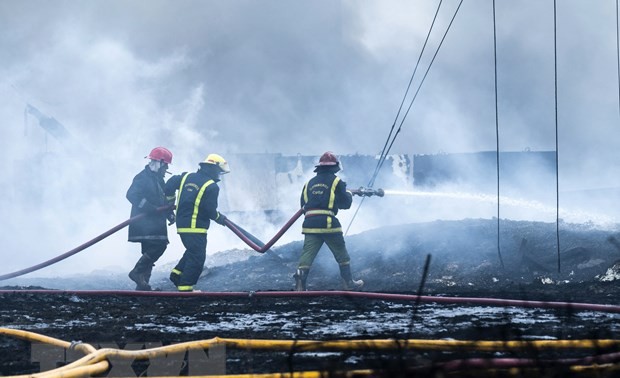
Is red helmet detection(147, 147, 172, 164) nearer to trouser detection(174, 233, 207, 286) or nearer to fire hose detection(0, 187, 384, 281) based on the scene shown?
fire hose detection(0, 187, 384, 281)

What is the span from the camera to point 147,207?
31.0ft

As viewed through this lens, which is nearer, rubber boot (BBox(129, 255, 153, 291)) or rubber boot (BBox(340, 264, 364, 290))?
rubber boot (BBox(340, 264, 364, 290))

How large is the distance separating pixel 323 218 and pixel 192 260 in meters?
1.56

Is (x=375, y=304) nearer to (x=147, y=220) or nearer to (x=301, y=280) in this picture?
(x=301, y=280)

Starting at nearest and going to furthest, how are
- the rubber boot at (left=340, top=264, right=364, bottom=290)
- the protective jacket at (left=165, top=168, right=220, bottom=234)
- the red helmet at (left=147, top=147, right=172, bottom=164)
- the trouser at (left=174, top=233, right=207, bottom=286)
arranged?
the trouser at (left=174, top=233, right=207, bottom=286), the protective jacket at (left=165, top=168, right=220, bottom=234), the rubber boot at (left=340, top=264, right=364, bottom=290), the red helmet at (left=147, top=147, right=172, bottom=164)

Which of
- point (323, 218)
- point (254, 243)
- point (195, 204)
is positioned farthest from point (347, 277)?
point (195, 204)

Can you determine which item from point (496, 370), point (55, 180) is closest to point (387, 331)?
point (496, 370)

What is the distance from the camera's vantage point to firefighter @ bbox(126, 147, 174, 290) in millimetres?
9430

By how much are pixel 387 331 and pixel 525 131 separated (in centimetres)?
2171

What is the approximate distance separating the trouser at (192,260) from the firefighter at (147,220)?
831 millimetres

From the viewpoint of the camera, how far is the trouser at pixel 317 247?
30.0ft

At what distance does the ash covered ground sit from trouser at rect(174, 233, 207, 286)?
0.61 m

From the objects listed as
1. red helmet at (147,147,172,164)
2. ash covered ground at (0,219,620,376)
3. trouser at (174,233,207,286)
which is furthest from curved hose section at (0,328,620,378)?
red helmet at (147,147,172,164)

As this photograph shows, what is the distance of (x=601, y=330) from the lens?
184 inches
